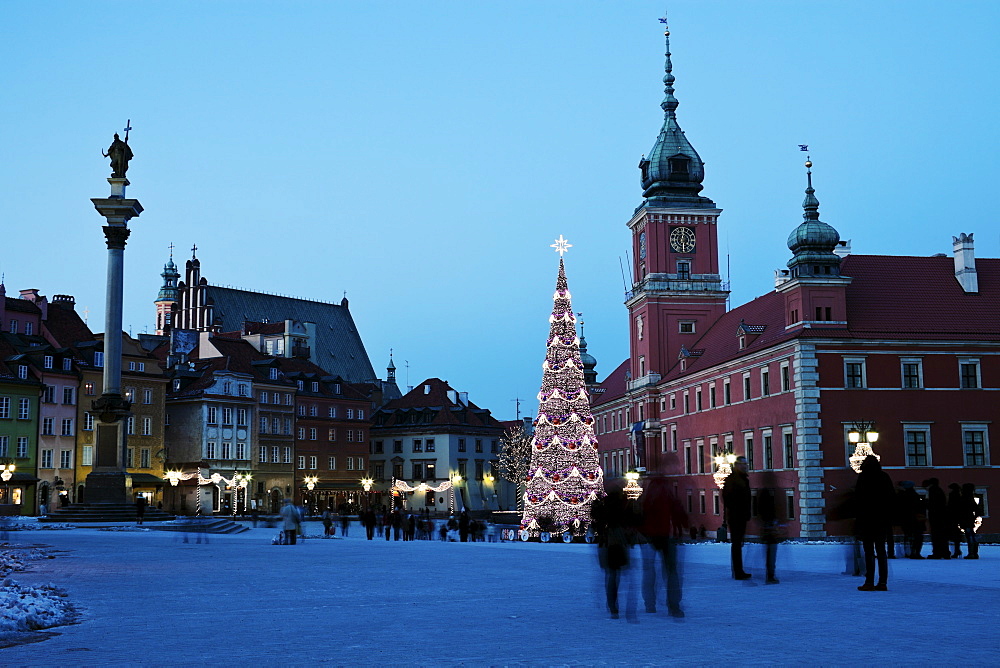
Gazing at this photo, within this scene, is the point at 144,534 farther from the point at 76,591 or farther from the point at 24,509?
the point at 24,509

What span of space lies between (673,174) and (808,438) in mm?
31465

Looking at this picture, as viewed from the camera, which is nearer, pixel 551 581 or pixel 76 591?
pixel 76 591

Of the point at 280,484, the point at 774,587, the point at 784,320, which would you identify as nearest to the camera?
the point at 774,587

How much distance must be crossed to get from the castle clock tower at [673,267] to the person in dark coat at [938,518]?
2056 inches

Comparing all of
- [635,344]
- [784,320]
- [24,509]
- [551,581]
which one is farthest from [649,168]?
[551,581]

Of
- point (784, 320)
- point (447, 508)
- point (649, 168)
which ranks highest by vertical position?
point (649, 168)

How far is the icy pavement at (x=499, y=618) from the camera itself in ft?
31.8

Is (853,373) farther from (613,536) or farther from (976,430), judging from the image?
(613,536)

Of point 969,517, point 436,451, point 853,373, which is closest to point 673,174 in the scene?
point 853,373

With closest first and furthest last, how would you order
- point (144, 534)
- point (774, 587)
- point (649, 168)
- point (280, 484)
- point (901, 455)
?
point (774, 587) < point (144, 534) < point (901, 455) < point (649, 168) < point (280, 484)

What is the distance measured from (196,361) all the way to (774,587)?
84.4 meters

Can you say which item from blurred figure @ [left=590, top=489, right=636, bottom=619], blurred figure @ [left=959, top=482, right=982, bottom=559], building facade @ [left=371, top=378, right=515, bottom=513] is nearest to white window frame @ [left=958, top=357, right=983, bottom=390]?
blurred figure @ [left=959, top=482, right=982, bottom=559]

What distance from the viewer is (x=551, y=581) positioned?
1795 cm

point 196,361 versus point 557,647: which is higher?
point 196,361
